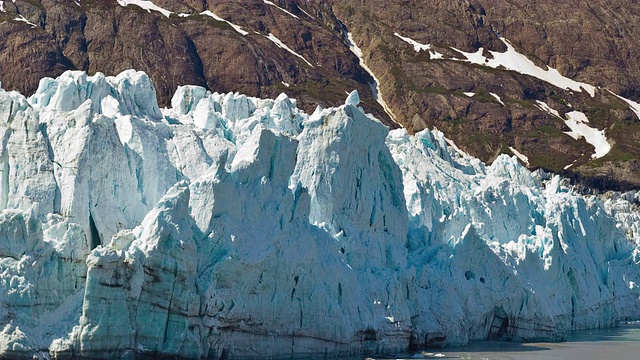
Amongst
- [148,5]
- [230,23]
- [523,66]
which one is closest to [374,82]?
[523,66]

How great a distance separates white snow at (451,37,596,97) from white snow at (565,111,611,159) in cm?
982

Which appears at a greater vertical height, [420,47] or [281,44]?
[420,47]

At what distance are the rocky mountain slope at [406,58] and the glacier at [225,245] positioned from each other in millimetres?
75489

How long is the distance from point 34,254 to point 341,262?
10182mm

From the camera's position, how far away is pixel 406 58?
514ft

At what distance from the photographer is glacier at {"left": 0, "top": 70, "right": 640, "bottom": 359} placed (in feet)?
94.5

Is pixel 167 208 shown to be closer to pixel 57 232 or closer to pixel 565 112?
pixel 57 232

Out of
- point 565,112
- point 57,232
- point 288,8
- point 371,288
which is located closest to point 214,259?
point 57,232

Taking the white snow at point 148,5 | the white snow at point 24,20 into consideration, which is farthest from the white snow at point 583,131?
the white snow at point 24,20

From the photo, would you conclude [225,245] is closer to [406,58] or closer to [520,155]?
[520,155]

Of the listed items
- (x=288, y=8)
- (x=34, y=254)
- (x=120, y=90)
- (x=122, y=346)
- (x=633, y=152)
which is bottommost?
(x=122, y=346)

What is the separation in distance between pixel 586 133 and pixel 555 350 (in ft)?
347

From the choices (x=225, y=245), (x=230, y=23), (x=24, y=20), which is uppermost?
(x=230, y=23)

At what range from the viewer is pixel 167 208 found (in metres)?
30.3
